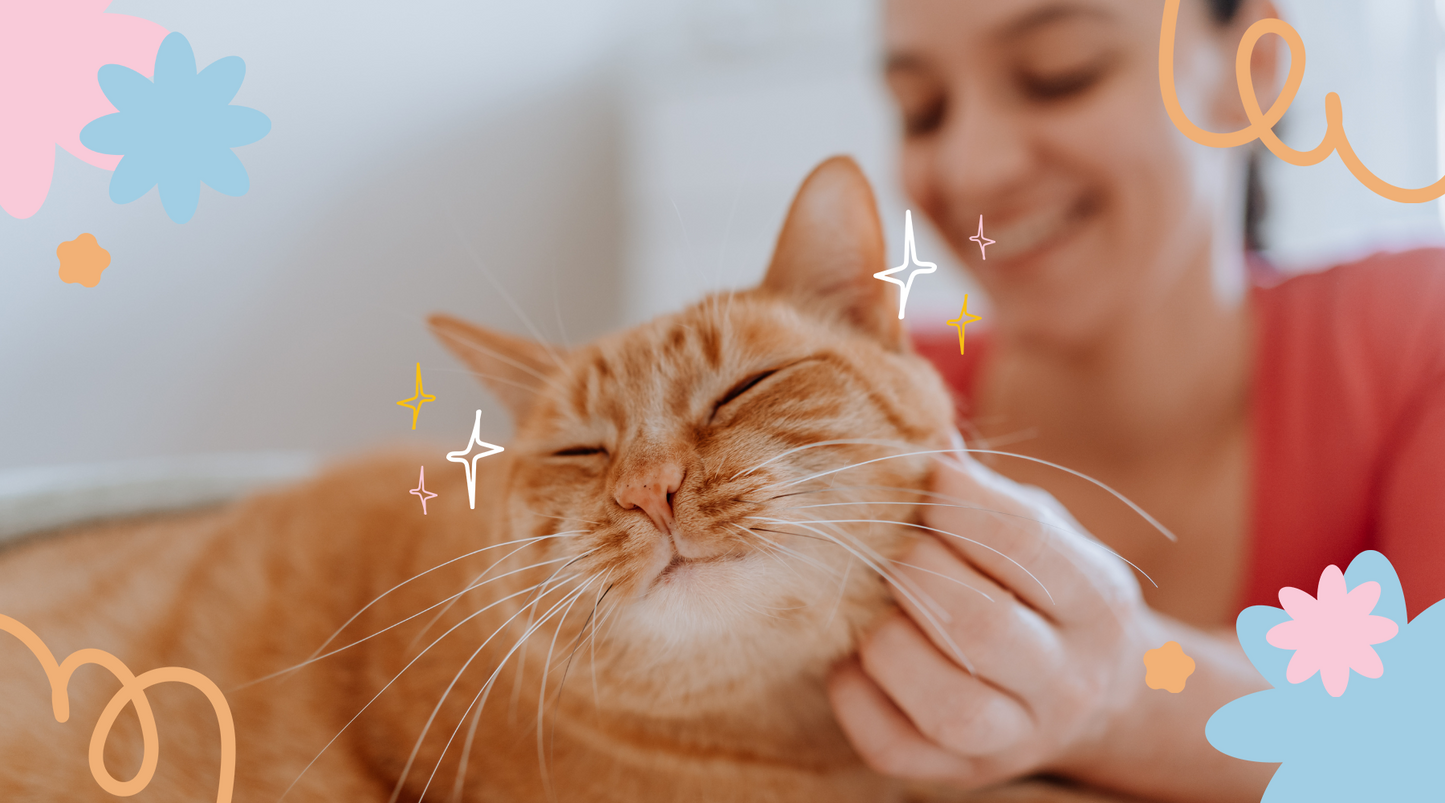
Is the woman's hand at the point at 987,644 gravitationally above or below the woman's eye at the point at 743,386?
below

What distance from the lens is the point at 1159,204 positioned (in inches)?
54.1

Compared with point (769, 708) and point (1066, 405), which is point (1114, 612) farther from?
point (1066, 405)

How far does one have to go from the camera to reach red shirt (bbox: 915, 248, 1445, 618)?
52.7 inches

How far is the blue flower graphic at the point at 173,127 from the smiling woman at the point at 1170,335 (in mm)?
981

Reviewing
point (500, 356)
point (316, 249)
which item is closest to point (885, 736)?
point (500, 356)

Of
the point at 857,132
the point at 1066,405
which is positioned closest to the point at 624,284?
the point at 857,132

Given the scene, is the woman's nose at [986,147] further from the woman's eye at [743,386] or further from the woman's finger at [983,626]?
the woman's finger at [983,626]

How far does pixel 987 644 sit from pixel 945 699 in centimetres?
7

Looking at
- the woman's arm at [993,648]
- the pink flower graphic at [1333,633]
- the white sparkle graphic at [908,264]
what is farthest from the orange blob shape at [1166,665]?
the white sparkle graphic at [908,264]

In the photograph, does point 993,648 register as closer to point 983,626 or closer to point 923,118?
point 983,626

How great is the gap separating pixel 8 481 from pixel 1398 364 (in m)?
2.34

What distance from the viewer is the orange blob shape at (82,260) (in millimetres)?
902

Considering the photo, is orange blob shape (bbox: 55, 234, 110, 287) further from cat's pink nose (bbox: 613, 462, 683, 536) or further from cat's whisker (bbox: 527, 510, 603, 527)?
cat's pink nose (bbox: 613, 462, 683, 536)

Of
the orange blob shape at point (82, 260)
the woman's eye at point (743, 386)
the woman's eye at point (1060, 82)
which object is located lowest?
the woman's eye at point (743, 386)
